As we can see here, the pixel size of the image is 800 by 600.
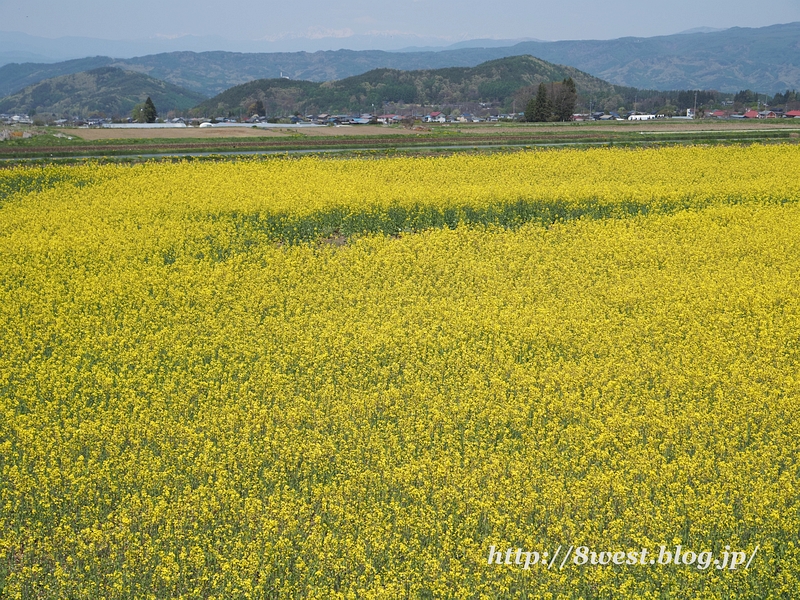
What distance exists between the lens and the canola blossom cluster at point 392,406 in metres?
9.59

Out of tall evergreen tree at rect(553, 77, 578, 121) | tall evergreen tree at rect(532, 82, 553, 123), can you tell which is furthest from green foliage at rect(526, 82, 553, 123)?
tall evergreen tree at rect(553, 77, 578, 121)

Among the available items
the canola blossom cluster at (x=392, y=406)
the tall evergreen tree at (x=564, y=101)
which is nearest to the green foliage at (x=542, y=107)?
the tall evergreen tree at (x=564, y=101)

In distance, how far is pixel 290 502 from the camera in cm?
1052

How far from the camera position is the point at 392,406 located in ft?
43.9

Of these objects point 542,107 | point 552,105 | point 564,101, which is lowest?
point 542,107

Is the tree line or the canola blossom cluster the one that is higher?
the tree line

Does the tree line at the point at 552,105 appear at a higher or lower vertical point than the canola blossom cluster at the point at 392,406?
higher

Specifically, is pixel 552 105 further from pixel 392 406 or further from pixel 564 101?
pixel 392 406

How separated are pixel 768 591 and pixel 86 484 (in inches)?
362

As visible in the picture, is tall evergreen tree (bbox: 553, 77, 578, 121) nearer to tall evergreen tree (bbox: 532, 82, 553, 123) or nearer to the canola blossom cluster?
tall evergreen tree (bbox: 532, 82, 553, 123)

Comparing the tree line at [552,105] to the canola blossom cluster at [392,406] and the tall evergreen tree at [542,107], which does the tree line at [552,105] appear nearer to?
the tall evergreen tree at [542,107]

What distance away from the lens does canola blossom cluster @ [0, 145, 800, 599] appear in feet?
31.5

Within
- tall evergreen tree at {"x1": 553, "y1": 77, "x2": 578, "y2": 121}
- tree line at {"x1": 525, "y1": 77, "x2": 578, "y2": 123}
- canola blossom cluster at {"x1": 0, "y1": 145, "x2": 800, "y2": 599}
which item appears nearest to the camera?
canola blossom cluster at {"x1": 0, "y1": 145, "x2": 800, "y2": 599}

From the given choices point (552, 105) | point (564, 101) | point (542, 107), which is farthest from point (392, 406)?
point (564, 101)
